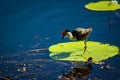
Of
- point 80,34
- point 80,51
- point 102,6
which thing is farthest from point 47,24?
point 80,51

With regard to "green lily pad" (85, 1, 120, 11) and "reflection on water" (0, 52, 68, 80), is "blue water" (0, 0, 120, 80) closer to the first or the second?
"reflection on water" (0, 52, 68, 80)

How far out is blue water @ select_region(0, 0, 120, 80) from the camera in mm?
5820

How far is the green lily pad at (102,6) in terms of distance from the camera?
294 inches

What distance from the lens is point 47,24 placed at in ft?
23.4

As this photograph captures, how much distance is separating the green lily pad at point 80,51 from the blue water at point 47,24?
139mm

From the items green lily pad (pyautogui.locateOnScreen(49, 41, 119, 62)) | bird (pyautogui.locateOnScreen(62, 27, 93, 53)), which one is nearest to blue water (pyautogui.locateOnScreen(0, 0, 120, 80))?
green lily pad (pyautogui.locateOnScreen(49, 41, 119, 62))

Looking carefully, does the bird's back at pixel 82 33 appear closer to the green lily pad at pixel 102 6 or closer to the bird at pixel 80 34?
the bird at pixel 80 34

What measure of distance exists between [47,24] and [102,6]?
4.80 ft

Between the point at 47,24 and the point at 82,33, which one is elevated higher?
the point at 47,24

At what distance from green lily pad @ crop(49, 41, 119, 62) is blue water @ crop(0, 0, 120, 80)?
0.46 ft

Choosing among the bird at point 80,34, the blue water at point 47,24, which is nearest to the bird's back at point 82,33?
the bird at point 80,34

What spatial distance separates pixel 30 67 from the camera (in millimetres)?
5199

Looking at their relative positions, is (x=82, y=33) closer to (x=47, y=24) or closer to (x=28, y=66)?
(x=28, y=66)

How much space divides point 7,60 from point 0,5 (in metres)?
3.46
